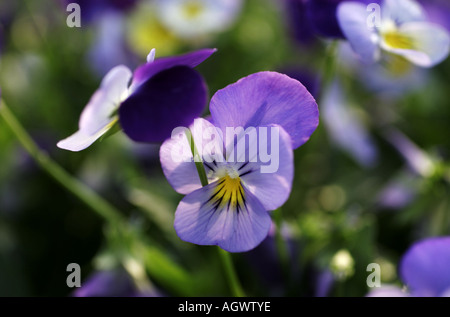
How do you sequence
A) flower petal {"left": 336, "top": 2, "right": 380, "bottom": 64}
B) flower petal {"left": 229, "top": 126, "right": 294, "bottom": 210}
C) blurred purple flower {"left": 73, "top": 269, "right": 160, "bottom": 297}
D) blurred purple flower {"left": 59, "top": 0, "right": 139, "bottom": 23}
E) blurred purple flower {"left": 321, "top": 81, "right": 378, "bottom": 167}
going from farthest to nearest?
blurred purple flower {"left": 59, "top": 0, "right": 139, "bottom": 23}, blurred purple flower {"left": 321, "top": 81, "right": 378, "bottom": 167}, blurred purple flower {"left": 73, "top": 269, "right": 160, "bottom": 297}, flower petal {"left": 336, "top": 2, "right": 380, "bottom": 64}, flower petal {"left": 229, "top": 126, "right": 294, "bottom": 210}

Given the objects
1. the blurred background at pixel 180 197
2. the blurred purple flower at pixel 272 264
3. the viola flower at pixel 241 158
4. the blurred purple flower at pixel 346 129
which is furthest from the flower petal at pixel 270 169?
the blurred purple flower at pixel 346 129

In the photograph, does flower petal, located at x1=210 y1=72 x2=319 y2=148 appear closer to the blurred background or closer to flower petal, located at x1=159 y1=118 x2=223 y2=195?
flower petal, located at x1=159 y1=118 x2=223 y2=195

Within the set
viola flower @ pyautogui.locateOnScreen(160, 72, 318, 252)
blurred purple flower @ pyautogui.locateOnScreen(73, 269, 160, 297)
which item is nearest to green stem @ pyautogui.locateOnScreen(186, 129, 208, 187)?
viola flower @ pyautogui.locateOnScreen(160, 72, 318, 252)

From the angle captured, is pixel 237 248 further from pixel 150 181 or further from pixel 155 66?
pixel 150 181

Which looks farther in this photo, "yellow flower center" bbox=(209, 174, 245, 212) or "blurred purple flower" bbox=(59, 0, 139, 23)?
"blurred purple flower" bbox=(59, 0, 139, 23)

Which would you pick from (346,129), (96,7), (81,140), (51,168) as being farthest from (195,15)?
(81,140)
